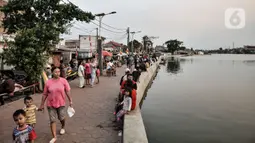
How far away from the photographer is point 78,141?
5309 mm

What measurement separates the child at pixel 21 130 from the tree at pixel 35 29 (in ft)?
22.8

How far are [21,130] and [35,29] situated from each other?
8.38m

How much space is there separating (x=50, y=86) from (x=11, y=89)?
493 cm

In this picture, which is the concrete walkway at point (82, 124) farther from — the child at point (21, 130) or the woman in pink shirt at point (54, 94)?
the child at point (21, 130)

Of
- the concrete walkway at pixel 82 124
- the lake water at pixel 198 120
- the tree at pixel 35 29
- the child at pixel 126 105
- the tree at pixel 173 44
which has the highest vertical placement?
the tree at pixel 173 44

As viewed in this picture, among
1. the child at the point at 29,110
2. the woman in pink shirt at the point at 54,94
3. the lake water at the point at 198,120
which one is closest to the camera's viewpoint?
the child at the point at 29,110

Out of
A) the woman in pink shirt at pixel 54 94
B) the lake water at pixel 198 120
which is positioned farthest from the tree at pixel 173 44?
the woman in pink shirt at pixel 54 94

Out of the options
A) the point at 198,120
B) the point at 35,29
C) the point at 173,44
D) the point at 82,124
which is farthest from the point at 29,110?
the point at 173,44

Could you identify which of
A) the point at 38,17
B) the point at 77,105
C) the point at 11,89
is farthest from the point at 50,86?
the point at 38,17

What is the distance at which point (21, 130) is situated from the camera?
395 centimetres

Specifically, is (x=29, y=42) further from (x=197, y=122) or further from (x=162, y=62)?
(x=162, y=62)

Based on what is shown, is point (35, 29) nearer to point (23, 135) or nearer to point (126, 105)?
point (126, 105)

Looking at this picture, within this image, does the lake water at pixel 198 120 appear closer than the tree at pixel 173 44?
Yes

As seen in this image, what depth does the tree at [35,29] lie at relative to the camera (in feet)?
33.6
